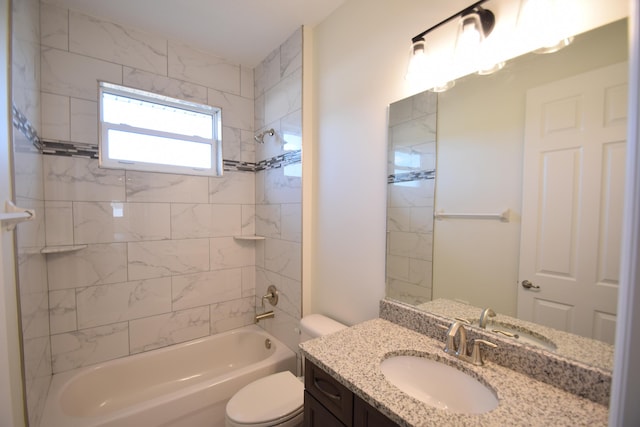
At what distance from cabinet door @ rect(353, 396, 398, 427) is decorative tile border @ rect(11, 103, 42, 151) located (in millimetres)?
1696

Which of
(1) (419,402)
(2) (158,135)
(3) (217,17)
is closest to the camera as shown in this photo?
(1) (419,402)

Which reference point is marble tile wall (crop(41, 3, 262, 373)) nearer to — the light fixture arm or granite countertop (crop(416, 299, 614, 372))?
the light fixture arm

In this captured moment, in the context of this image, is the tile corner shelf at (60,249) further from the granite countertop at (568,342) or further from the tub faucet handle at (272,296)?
the granite countertop at (568,342)

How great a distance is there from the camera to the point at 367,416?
0.85m

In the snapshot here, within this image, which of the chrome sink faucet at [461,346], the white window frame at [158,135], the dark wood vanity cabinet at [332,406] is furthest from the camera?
the white window frame at [158,135]

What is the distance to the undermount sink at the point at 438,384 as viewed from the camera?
2.92 ft

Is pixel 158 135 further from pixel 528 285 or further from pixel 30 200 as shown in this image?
pixel 528 285

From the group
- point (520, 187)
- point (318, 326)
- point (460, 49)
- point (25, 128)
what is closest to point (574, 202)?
point (520, 187)

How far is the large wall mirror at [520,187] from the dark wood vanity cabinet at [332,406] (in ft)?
1.81

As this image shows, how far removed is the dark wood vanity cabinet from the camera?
0.84 m

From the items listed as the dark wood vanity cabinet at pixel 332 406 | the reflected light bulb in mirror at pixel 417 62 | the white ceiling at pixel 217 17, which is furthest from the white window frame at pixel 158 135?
the dark wood vanity cabinet at pixel 332 406

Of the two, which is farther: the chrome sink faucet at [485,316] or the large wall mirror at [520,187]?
the chrome sink faucet at [485,316]

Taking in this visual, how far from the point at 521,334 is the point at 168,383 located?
2.35 metres

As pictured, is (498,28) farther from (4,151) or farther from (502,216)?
(4,151)
